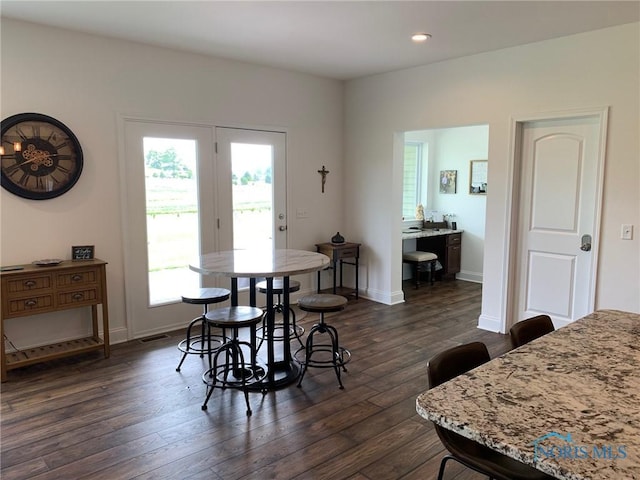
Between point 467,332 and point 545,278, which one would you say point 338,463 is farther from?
point 545,278

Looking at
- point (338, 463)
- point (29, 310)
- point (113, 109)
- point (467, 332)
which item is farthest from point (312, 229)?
point (338, 463)

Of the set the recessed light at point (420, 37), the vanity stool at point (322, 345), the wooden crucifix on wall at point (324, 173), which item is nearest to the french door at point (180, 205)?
the wooden crucifix on wall at point (324, 173)

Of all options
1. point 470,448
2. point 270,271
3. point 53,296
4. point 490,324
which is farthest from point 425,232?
point 470,448

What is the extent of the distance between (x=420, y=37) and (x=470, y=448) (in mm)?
3536

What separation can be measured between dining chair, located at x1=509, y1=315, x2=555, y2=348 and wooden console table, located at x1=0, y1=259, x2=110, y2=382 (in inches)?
128

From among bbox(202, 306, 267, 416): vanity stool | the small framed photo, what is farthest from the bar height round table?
the small framed photo

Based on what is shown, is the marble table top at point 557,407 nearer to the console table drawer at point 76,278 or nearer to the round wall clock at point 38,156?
the console table drawer at point 76,278

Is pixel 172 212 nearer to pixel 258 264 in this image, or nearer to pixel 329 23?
pixel 258 264

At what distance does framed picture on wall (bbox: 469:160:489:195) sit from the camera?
683 centimetres

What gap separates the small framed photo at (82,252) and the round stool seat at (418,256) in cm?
415

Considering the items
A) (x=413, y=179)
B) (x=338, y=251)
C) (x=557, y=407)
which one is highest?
(x=413, y=179)

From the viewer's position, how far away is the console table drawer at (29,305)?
3.46 m

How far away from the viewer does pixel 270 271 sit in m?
3.10

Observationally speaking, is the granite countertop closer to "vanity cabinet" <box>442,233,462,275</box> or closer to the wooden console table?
"vanity cabinet" <box>442,233,462,275</box>
